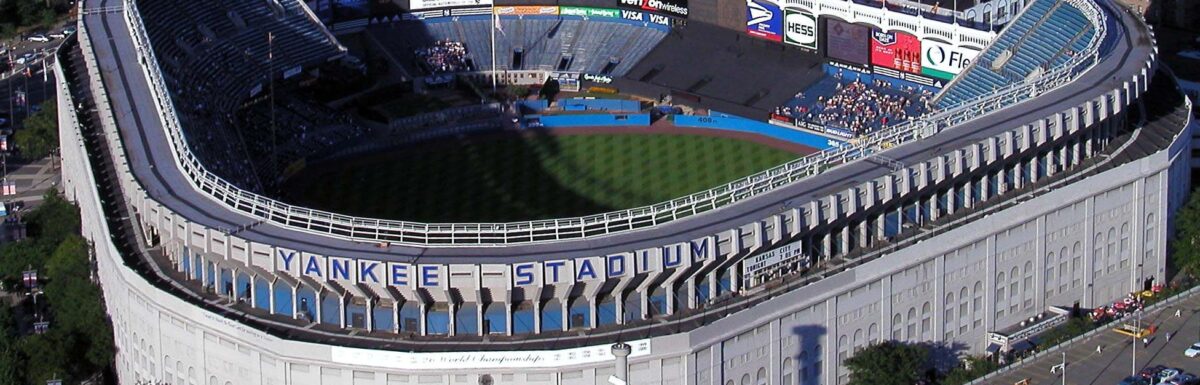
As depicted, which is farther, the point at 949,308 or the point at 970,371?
the point at 949,308

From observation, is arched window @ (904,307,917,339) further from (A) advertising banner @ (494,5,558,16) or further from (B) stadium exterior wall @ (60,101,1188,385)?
(A) advertising banner @ (494,5,558,16)

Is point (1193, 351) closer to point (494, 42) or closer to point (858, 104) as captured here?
point (858, 104)

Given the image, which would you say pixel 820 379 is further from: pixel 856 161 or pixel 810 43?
pixel 810 43

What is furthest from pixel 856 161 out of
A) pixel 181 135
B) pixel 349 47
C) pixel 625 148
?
pixel 349 47

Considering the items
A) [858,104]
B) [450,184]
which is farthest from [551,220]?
[858,104]

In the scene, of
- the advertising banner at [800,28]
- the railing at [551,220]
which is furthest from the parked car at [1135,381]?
A: the advertising banner at [800,28]

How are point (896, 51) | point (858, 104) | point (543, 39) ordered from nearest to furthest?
1. point (858, 104)
2. point (896, 51)
3. point (543, 39)

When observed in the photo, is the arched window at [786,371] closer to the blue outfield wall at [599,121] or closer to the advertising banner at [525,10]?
the blue outfield wall at [599,121]
